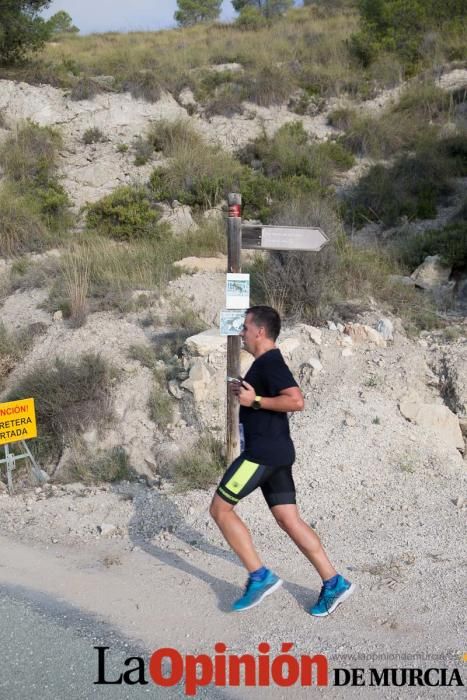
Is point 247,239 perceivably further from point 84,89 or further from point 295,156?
point 84,89

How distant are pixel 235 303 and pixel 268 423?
2.24m

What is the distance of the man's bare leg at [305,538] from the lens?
4328 millimetres

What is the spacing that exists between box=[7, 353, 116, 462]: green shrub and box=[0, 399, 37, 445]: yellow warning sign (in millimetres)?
690

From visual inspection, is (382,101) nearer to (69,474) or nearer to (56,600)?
(69,474)

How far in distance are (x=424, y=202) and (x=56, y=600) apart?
1154 centimetres

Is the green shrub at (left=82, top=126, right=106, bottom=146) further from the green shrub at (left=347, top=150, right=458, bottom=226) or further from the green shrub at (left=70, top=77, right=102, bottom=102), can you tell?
the green shrub at (left=347, top=150, right=458, bottom=226)

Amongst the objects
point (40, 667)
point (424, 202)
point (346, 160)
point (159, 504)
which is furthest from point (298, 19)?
point (40, 667)

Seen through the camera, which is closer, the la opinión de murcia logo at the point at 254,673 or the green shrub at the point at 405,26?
the la opinión de murcia logo at the point at 254,673

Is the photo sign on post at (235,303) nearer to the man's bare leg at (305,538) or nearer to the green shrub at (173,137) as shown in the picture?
the man's bare leg at (305,538)

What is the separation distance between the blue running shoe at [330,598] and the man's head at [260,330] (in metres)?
1.48

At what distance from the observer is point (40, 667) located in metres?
3.86

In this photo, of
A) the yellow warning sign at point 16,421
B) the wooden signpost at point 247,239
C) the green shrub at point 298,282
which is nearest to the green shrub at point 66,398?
the yellow warning sign at point 16,421

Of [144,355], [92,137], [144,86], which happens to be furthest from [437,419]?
[144,86]

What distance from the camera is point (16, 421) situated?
23.9 ft
